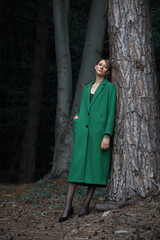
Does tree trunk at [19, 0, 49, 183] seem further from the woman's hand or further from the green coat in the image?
the woman's hand

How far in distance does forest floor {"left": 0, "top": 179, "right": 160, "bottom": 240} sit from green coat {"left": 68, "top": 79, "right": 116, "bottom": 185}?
20.7 inches

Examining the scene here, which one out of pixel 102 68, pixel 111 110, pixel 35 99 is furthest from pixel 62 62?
pixel 111 110

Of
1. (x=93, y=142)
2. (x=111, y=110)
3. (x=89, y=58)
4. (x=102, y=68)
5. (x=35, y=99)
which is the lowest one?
(x=93, y=142)

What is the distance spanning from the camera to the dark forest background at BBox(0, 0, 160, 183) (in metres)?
10.9

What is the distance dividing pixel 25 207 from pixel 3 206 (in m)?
0.42

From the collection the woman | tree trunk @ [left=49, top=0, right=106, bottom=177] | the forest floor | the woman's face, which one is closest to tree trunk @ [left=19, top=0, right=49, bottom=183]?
tree trunk @ [left=49, top=0, right=106, bottom=177]

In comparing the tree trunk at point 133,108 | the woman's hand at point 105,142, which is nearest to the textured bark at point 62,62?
the tree trunk at point 133,108

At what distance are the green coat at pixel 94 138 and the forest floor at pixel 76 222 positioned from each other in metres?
0.53

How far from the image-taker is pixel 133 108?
14.1ft

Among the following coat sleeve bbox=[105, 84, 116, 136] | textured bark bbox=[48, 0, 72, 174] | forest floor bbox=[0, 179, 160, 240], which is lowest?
forest floor bbox=[0, 179, 160, 240]

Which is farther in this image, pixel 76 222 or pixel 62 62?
pixel 62 62

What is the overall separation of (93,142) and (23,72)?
33.6 feet

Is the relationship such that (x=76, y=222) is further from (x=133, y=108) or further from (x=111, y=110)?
(x=133, y=108)

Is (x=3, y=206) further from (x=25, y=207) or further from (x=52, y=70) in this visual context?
(x=52, y=70)
